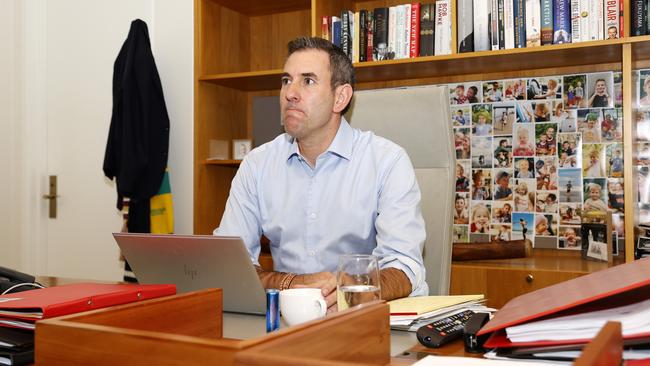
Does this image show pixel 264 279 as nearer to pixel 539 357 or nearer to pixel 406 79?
pixel 539 357

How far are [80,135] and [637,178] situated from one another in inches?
106

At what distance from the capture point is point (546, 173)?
2623mm

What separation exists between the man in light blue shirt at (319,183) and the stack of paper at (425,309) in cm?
49

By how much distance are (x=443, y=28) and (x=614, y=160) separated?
0.86m

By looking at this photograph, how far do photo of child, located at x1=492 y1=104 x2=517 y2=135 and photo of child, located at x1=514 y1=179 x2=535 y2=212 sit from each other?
0.72ft

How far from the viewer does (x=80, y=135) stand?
3.39 meters

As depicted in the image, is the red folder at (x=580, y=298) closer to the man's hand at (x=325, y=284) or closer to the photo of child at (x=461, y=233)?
the man's hand at (x=325, y=284)

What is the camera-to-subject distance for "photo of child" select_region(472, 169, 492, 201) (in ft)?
8.90

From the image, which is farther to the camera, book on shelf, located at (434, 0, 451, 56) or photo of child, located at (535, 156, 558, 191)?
photo of child, located at (535, 156, 558, 191)

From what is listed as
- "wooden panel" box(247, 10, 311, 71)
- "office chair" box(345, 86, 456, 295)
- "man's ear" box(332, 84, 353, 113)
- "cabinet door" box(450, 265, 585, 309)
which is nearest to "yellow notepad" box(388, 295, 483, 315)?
"office chair" box(345, 86, 456, 295)

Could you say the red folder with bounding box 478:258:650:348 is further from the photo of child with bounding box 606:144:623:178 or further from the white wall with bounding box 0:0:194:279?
the white wall with bounding box 0:0:194:279

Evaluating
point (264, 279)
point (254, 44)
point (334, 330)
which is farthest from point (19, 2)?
point (334, 330)

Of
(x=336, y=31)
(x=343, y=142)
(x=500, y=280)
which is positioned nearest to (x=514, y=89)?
(x=336, y=31)

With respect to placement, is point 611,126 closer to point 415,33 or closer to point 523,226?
point 523,226
